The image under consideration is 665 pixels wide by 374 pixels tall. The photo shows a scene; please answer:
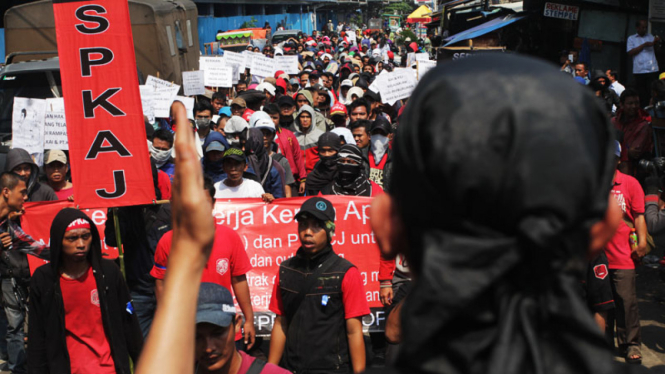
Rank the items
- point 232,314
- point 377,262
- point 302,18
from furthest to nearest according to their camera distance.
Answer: point 302,18 < point 377,262 < point 232,314

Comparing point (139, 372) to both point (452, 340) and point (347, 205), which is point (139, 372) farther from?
point (347, 205)

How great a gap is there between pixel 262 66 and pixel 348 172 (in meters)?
10.9

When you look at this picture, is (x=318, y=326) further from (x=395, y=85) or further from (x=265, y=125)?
(x=395, y=85)

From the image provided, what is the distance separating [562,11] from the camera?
1720cm

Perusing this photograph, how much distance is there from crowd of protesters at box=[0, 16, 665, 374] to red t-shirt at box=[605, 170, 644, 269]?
0.02 m

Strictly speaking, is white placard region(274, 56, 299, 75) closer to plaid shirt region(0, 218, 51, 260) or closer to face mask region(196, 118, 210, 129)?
face mask region(196, 118, 210, 129)

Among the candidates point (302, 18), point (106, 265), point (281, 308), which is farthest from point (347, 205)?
point (302, 18)

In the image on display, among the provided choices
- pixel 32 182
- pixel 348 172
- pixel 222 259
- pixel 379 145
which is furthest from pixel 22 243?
Result: pixel 379 145

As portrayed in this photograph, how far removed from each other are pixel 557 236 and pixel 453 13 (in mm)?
27457

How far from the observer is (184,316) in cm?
114

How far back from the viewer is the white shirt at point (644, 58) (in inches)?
559

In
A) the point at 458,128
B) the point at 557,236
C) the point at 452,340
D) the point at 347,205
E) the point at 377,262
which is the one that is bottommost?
the point at 377,262

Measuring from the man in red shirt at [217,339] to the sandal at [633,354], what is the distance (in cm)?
455

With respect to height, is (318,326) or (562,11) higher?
(562,11)
